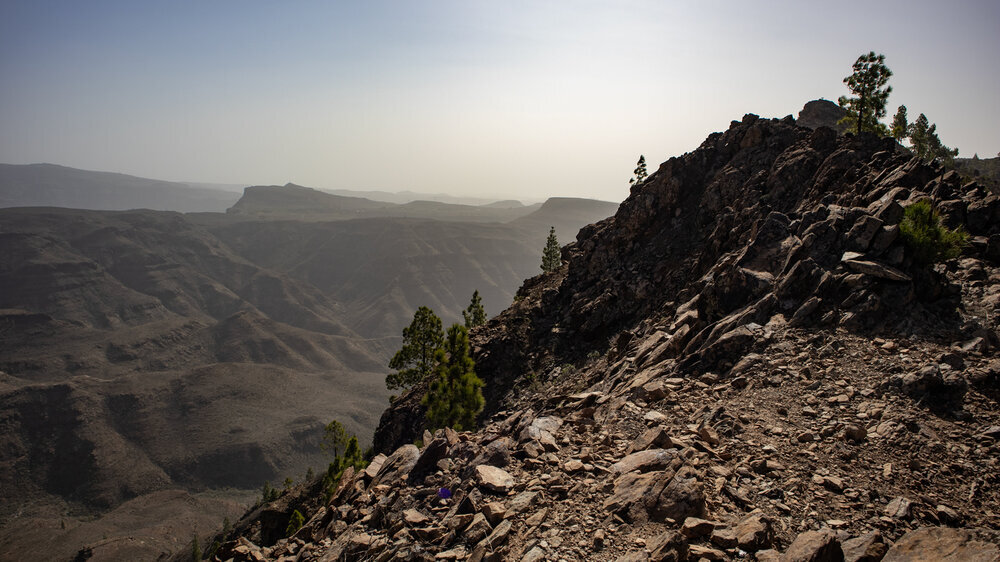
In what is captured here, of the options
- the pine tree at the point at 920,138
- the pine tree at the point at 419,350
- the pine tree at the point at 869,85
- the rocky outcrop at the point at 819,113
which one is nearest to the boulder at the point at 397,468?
the pine tree at the point at 419,350

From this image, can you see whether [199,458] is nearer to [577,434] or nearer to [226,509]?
[226,509]

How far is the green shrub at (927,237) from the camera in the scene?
14594 mm

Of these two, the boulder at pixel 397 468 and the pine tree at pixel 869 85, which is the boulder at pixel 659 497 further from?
the pine tree at pixel 869 85

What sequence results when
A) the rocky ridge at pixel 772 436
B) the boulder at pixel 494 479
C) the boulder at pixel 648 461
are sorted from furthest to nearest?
the boulder at pixel 494 479 → the boulder at pixel 648 461 → the rocky ridge at pixel 772 436

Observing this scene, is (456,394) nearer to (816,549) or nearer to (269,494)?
(816,549)

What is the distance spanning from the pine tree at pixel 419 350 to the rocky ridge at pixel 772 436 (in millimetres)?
22665

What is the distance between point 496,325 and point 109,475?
12529 centimetres

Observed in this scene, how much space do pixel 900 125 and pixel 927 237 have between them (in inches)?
2492

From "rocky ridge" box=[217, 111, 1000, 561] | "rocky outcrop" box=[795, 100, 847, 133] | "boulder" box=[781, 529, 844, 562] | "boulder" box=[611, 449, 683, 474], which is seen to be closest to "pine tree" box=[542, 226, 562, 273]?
"rocky ridge" box=[217, 111, 1000, 561]

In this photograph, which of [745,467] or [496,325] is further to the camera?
[496,325]

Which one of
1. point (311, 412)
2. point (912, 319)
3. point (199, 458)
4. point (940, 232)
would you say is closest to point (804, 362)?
point (912, 319)

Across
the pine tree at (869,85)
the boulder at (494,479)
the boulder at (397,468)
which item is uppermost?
the pine tree at (869,85)

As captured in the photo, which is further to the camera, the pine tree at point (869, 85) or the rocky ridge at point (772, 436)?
the pine tree at point (869, 85)

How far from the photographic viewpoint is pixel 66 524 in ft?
301
